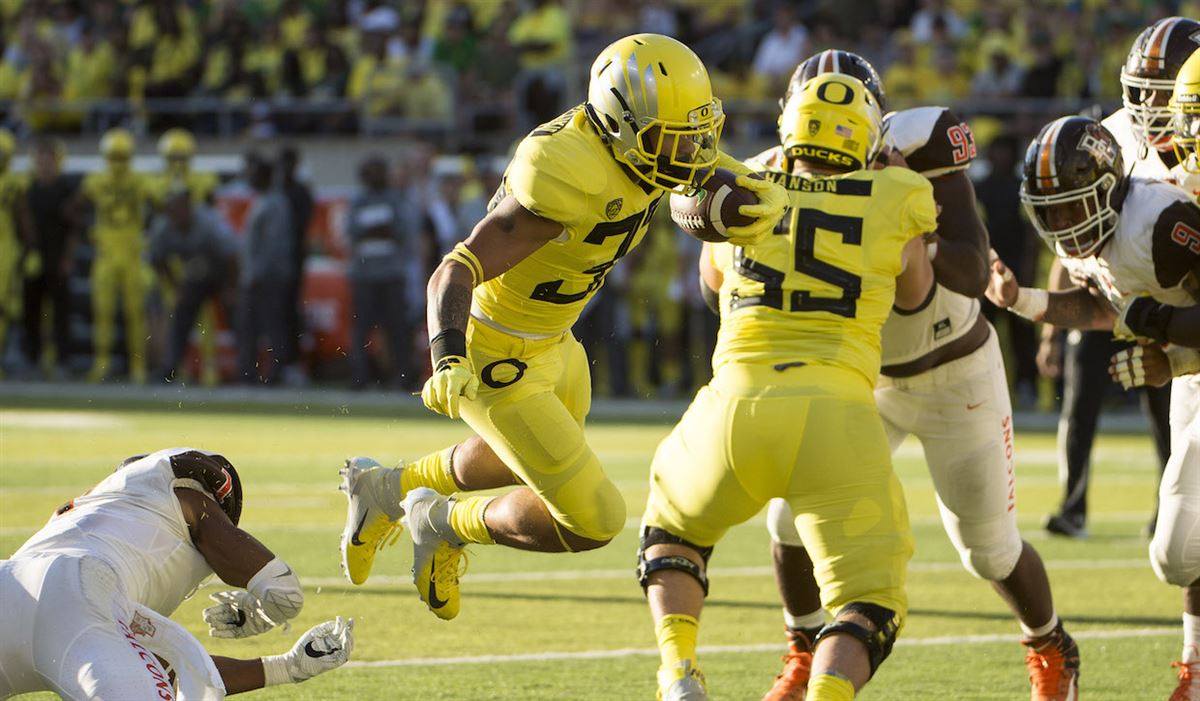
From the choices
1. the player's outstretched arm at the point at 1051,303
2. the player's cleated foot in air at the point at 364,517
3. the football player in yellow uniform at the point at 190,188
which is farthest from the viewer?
the football player in yellow uniform at the point at 190,188

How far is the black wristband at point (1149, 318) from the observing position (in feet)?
16.2

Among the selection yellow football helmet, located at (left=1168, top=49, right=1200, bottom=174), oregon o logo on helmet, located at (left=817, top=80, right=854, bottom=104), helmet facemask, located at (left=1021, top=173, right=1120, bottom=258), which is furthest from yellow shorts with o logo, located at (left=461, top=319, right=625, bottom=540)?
yellow football helmet, located at (left=1168, top=49, right=1200, bottom=174)

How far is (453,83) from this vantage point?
16422mm

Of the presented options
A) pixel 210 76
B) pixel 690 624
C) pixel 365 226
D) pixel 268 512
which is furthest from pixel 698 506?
pixel 210 76

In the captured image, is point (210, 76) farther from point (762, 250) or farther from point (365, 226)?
point (762, 250)

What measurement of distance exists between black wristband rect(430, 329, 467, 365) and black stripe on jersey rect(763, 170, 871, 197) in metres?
1.02

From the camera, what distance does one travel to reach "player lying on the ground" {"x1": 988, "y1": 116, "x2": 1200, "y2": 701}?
16.2ft

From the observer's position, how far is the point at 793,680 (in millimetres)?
5078

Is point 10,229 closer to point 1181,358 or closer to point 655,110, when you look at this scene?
point 655,110

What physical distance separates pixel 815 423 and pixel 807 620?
128 cm

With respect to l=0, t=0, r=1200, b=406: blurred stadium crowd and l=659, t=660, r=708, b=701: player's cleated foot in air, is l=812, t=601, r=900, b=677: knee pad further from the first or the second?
l=0, t=0, r=1200, b=406: blurred stadium crowd

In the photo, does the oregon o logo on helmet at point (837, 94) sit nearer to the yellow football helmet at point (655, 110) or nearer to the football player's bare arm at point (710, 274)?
the yellow football helmet at point (655, 110)

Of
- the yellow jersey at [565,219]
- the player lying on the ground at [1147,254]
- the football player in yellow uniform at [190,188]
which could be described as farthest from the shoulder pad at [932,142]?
the football player in yellow uniform at [190,188]

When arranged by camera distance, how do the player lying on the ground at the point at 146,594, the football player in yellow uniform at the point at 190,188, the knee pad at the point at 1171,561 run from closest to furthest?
the player lying on the ground at the point at 146,594 → the knee pad at the point at 1171,561 → the football player in yellow uniform at the point at 190,188
